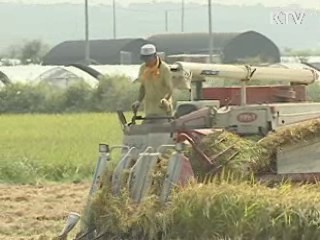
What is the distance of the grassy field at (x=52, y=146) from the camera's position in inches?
688

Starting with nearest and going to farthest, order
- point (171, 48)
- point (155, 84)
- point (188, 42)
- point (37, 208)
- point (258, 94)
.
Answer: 1. point (155, 84)
2. point (258, 94)
3. point (37, 208)
4. point (171, 48)
5. point (188, 42)

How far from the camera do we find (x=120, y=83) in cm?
3972

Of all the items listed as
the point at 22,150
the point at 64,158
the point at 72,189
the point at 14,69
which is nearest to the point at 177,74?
the point at 72,189

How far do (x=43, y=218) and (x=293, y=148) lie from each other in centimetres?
398

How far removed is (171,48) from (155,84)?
66778mm

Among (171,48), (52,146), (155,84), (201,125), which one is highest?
(155,84)

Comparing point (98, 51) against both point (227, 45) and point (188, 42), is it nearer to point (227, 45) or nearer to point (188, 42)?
point (188, 42)

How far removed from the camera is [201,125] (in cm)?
994

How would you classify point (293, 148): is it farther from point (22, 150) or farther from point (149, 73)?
point (22, 150)

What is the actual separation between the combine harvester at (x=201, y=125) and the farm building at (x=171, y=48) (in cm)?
5991

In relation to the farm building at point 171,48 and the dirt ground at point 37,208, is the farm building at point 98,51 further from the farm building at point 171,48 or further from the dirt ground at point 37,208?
the dirt ground at point 37,208

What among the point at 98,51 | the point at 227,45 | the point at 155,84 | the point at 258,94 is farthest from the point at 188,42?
the point at 155,84

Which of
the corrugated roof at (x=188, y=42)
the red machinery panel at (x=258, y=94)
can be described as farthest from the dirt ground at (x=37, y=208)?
the corrugated roof at (x=188, y=42)

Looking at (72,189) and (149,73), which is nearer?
(149,73)
